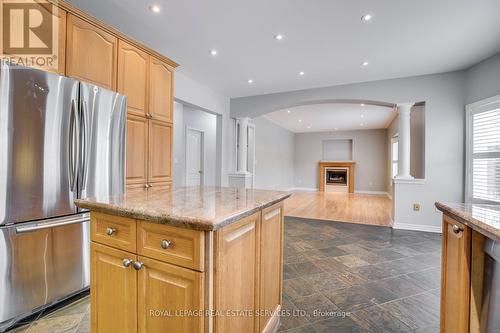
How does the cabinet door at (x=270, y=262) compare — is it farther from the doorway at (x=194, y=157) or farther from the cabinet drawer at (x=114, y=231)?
the doorway at (x=194, y=157)

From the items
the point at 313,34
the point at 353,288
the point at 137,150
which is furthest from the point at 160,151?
the point at 353,288

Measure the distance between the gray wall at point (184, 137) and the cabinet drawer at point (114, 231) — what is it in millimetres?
4229

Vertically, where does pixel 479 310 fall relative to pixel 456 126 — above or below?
below

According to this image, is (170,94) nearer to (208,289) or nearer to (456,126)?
(208,289)

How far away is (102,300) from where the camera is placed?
3.73 ft

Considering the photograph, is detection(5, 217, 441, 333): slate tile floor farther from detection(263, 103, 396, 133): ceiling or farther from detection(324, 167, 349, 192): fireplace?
detection(324, 167, 349, 192): fireplace

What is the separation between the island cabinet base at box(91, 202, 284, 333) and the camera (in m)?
0.88

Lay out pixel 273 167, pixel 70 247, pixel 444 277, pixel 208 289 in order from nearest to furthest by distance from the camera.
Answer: pixel 208 289
pixel 444 277
pixel 70 247
pixel 273 167

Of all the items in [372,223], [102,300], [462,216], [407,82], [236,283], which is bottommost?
[372,223]

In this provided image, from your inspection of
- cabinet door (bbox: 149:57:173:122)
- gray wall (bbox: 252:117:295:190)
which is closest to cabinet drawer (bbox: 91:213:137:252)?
cabinet door (bbox: 149:57:173:122)

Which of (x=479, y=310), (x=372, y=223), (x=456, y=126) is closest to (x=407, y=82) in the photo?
(x=456, y=126)

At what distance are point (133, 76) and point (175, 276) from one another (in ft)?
7.31

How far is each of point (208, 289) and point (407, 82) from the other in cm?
482

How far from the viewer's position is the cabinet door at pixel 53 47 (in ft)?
5.13
